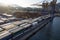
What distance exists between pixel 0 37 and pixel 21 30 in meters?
2.43

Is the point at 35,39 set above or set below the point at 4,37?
below

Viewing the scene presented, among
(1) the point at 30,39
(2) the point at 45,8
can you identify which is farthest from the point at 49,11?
(1) the point at 30,39

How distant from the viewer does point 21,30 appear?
30.1ft

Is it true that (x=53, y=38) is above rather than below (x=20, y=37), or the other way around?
below

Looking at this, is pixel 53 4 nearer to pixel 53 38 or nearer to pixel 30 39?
pixel 53 38

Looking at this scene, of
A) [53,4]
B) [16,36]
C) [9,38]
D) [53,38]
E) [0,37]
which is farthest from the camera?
[53,4]

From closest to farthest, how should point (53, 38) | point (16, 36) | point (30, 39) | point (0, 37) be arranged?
point (0, 37) < point (16, 36) < point (30, 39) < point (53, 38)

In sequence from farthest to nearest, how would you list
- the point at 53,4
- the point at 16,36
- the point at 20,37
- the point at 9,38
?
the point at 53,4 < the point at 20,37 < the point at 16,36 < the point at 9,38

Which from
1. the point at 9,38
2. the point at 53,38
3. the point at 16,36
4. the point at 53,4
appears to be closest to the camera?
the point at 9,38

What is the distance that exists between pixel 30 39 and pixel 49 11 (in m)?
18.0

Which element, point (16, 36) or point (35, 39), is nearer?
point (16, 36)

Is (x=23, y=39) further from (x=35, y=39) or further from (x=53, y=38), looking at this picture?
(x=53, y=38)

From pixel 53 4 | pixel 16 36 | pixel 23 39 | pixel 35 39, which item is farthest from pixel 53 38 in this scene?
pixel 53 4

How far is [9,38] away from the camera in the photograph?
7.47 metres
